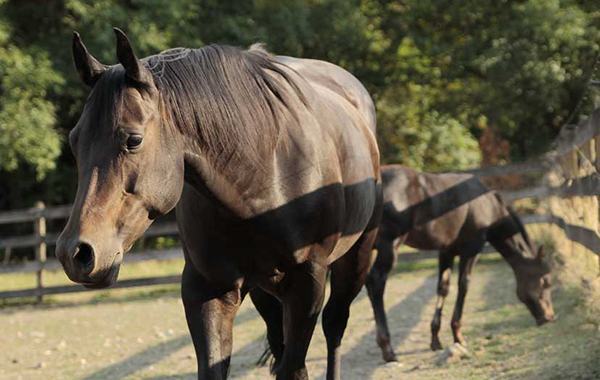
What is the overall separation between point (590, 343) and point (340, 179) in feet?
8.78

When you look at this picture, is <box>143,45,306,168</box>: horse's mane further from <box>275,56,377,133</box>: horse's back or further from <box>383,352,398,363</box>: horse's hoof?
<box>383,352,398,363</box>: horse's hoof

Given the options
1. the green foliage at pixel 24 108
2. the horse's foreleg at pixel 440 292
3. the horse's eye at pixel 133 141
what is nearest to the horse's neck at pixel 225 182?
the horse's eye at pixel 133 141

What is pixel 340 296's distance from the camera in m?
4.10

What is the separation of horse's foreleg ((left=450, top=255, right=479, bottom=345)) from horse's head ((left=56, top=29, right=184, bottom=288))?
438 centimetres

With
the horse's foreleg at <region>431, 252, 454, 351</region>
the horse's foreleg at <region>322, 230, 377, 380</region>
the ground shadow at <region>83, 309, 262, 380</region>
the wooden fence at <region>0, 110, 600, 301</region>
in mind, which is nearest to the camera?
the horse's foreleg at <region>322, 230, 377, 380</region>

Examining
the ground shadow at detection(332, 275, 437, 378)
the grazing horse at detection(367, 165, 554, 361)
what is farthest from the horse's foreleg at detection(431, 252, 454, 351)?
the ground shadow at detection(332, 275, 437, 378)

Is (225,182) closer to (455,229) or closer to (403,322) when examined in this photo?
(455,229)

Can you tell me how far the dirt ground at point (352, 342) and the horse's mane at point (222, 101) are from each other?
2566mm

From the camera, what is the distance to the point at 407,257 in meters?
12.2

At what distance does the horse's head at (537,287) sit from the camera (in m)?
7.05

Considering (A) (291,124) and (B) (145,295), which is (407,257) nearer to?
(B) (145,295)

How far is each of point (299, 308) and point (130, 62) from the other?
127cm

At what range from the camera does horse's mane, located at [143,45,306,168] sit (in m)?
2.70

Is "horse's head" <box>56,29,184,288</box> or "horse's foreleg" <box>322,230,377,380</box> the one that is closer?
"horse's head" <box>56,29,184,288</box>
